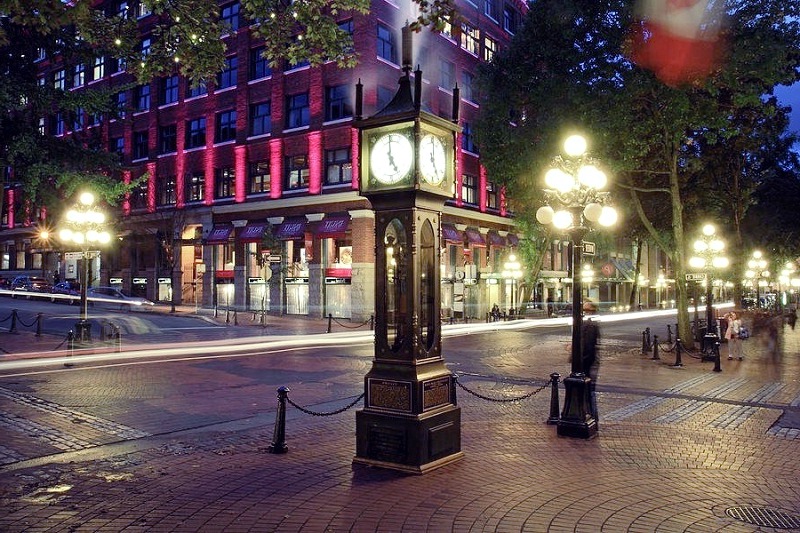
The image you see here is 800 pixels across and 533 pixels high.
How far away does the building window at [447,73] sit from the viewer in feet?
142

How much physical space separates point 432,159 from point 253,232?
34.2m

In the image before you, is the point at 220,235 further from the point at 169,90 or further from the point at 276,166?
the point at 169,90

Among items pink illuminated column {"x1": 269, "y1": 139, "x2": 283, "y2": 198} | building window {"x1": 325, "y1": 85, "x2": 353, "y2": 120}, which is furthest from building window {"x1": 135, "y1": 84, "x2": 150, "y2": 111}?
building window {"x1": 325, "y1": 85, "x2": 353, "y2": 120}

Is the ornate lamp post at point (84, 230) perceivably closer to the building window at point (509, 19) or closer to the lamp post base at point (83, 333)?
the lamp post base at point (83, 333)

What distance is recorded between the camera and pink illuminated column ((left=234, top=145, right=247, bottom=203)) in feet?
140

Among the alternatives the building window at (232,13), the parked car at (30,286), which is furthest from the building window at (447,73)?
the parked car at (30,286)

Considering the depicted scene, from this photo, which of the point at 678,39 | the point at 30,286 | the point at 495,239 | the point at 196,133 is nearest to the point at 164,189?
the point at 196,133

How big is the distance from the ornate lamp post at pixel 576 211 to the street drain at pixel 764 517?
3358 mm

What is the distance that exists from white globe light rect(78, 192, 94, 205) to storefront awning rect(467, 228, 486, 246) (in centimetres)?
2601

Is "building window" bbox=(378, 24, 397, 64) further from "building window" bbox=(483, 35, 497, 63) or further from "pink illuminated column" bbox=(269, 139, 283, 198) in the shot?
"building window" bbox=(483, 35, 497, 63)

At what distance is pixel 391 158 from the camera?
816cm

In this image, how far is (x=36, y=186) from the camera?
20.2m

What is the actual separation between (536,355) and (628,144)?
7.54 metres

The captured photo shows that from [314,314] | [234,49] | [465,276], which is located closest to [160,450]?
[314,314]
